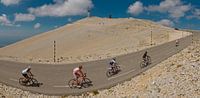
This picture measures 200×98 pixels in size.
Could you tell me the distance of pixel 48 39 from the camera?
110 meters

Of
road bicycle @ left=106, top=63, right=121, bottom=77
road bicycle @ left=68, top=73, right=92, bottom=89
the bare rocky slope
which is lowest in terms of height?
A: road bicycle @ left=68, top=73, right=92, bottom=89

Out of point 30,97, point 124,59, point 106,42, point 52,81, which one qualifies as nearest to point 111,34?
point 106,42

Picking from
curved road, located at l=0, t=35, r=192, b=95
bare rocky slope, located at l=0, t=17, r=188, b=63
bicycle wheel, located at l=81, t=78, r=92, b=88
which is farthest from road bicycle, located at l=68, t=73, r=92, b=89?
bare rocky slope, located at l=0, t=17, r=188, b=63

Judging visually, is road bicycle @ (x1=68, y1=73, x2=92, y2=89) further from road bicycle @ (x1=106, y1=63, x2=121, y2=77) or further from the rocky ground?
road bicycle @ (x1=106, y1=63, x2=121, y2=77)

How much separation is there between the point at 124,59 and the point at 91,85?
17915 mm

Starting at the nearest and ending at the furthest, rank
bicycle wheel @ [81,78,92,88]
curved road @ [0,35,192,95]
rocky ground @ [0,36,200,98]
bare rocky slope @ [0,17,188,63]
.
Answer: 1. rocky ground @ [0,36,200,98]
2. curved road @ [0,35,192,95]
3. bicycle wheel @ [81,78,92,88]
4. bare rocky slope @ [0,17,188,63]

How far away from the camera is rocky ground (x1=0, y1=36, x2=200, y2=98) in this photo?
844 inches

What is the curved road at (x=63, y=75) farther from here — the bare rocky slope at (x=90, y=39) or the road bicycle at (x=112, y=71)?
the bare rocky slope at (x=90, y=39)

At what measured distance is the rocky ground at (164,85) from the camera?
21441 mm

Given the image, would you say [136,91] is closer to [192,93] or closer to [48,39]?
[192,93]

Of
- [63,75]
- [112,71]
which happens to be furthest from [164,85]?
[63,75]

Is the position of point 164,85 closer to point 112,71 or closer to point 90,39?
point 112,71

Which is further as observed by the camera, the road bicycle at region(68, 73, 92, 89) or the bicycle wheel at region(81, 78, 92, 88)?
the bicycle wheel at region(81, 78, 92, 88)

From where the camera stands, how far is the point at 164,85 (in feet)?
74.5
